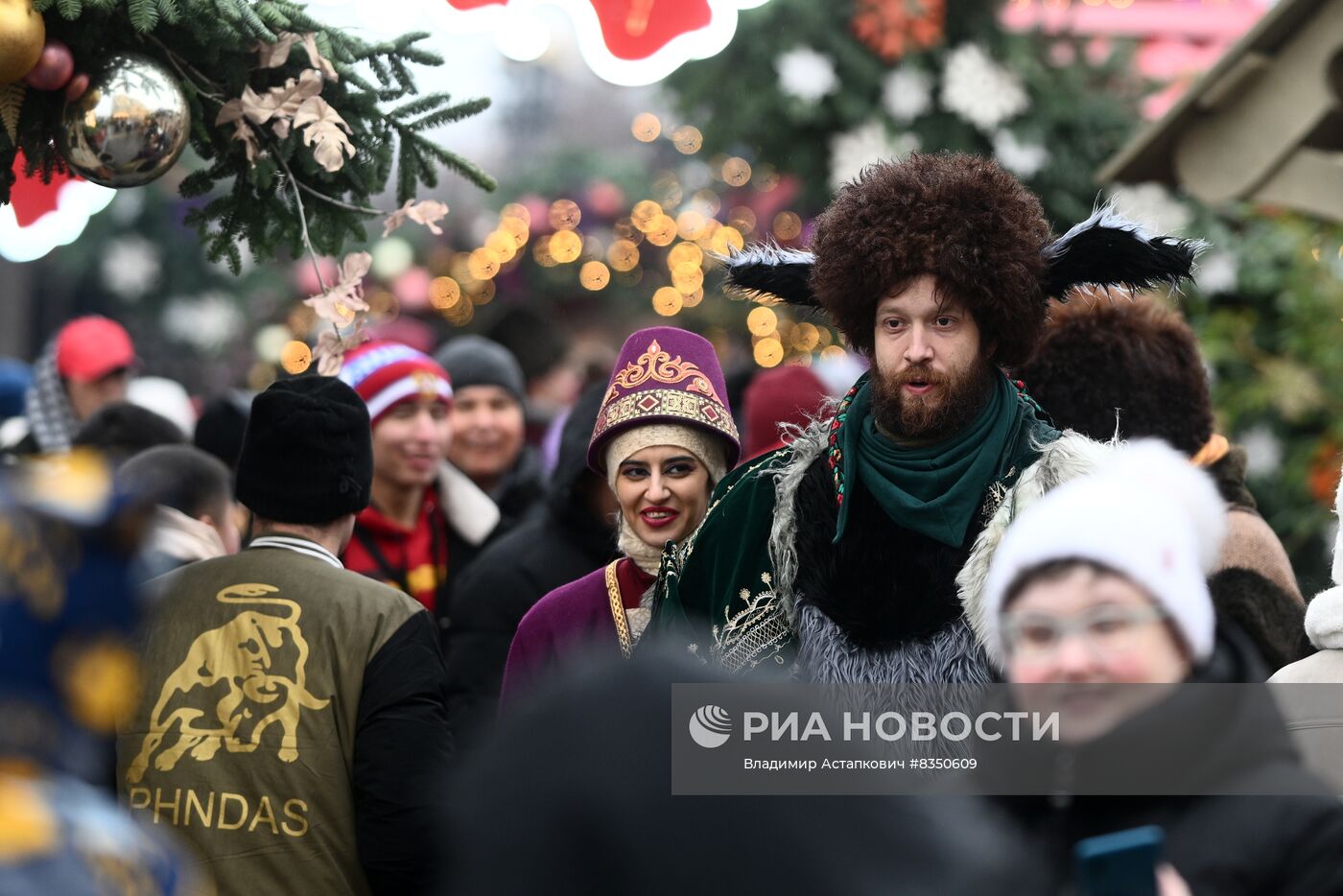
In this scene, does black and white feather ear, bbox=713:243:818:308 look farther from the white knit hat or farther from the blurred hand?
the blurred hand

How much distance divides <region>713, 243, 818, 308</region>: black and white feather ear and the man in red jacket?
1699mm

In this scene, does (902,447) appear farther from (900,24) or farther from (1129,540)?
(900,24)

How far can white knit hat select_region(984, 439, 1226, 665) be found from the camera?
199cm

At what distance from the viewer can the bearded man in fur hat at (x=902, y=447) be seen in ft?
10.8

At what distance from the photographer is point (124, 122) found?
3225mm

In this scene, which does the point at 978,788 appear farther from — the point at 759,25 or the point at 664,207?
the point at 664,207

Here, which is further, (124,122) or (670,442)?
(670,442)

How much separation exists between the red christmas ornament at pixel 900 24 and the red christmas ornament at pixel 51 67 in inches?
219

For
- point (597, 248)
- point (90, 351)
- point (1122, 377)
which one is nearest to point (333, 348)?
point (1122, 377)

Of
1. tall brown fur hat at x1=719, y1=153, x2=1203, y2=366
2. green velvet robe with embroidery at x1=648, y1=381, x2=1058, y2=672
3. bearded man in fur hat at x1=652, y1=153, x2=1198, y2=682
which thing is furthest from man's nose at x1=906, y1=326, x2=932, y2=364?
green velvet robe with embroidery at x1=648, y1=381, x2=1058, y2=672

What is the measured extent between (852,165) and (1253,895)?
21.7ft

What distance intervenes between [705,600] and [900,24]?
5248 millimetres

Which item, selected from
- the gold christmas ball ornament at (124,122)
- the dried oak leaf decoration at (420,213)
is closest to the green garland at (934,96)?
the dried oak leaf decoration at (420,213)

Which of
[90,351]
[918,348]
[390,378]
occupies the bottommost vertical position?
[918,348]
